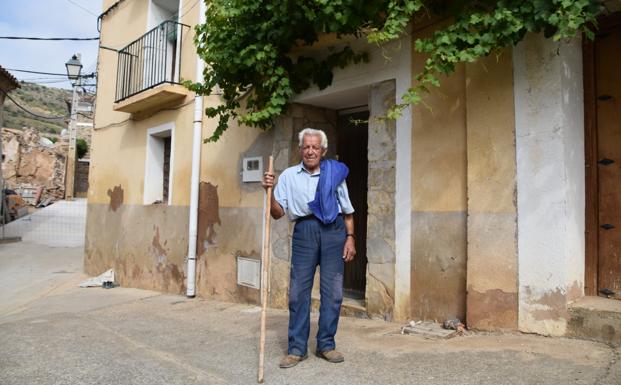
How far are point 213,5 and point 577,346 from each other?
14.8 ft

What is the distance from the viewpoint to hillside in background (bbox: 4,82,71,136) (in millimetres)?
45250

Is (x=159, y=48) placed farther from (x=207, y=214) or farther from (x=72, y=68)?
(x=72, y=68)

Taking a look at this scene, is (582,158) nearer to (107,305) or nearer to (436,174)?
(436,174)

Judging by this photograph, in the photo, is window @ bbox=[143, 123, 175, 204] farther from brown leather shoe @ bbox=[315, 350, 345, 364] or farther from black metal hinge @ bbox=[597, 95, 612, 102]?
black metal hinge @ bbox=[597, 95, 612, 102]

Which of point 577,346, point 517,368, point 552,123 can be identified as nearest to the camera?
point 517,368

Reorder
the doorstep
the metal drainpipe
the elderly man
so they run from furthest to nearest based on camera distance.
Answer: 1. the metal drainpipe
2. the elderly man
3. the doorstep

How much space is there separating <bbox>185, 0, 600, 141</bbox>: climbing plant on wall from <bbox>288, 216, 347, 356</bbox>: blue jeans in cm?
114

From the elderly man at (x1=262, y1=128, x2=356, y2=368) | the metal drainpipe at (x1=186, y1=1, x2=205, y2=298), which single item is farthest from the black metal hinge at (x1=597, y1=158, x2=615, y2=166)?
the metal drainpipe at (x1=186, y1=1, x2=205, y2=298)

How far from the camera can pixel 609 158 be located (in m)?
3.62

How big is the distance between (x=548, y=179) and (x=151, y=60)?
22.9ft

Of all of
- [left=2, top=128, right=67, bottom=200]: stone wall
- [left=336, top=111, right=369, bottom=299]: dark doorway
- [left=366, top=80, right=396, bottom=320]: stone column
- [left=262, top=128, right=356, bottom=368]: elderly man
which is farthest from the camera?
[left=2, top=128, right=67, bottom=200]: stone wall

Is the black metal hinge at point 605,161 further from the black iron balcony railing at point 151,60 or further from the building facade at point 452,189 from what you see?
the black iron balcony railing at point 151,60

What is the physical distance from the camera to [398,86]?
455 cm

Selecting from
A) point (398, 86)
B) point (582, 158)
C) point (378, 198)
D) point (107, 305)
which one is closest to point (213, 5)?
point (398, 86)
